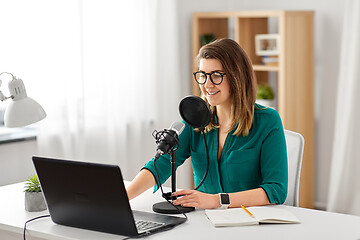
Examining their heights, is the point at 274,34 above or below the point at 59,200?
above

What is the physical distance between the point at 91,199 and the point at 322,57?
284 centimetres

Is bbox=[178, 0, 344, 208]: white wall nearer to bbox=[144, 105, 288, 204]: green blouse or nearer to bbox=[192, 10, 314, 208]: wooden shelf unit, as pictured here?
bbox=[192, 10, 314, 208]: wooden shelf unit

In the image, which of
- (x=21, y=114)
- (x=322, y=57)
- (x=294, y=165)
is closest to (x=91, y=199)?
(x=21, y=114)

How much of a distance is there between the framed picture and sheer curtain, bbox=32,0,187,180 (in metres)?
0.61

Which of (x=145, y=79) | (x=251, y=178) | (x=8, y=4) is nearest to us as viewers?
(x=251, y=178)

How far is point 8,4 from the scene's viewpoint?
120 inches

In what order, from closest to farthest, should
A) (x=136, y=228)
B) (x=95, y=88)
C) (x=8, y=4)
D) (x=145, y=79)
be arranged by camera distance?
1. (x=136, y=228)
2. (x=8, y=4)
3. (x=95, y=88)
4. (x=145, y=79)

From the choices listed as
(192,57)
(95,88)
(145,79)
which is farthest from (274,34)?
(95,88)

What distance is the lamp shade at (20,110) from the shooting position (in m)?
2.06

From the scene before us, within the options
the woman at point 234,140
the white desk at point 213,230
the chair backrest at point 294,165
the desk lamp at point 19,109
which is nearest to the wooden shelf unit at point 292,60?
the chair backrest at point 294,165

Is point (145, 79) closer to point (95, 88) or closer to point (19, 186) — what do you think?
point (95, 88)

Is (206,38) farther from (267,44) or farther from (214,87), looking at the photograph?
(214,87)

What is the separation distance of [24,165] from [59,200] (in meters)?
1.40

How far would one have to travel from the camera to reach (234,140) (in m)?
2.26
